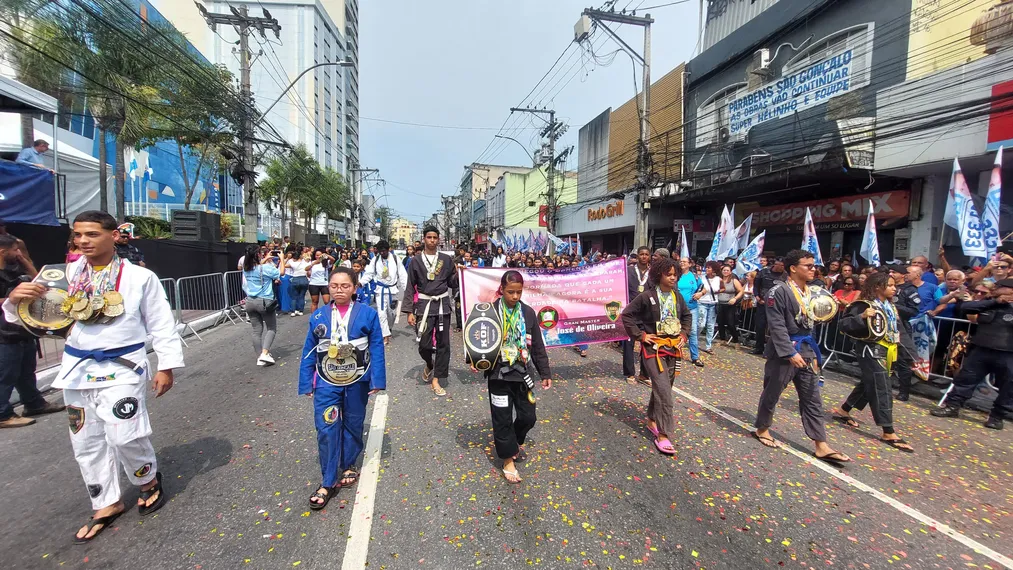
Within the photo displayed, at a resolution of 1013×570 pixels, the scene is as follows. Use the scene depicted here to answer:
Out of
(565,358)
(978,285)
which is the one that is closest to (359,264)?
(565,358)

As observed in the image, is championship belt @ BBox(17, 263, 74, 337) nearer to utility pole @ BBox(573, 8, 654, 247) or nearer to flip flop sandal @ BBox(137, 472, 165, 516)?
flip flop sandal @ BBox(137, 472, 165, 516)

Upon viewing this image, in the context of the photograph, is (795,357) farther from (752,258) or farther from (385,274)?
(385,274)

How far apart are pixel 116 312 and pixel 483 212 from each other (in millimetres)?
70823

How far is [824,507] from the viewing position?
3377 mm

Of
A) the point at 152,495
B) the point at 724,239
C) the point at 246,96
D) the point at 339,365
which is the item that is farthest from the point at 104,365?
the point at 246,96

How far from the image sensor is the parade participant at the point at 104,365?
2869 millimetres

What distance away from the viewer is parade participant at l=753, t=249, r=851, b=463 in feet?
13.8

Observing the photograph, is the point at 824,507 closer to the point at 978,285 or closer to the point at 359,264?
the point at 978,285

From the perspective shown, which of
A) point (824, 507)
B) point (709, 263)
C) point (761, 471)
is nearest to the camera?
point (824, 507)

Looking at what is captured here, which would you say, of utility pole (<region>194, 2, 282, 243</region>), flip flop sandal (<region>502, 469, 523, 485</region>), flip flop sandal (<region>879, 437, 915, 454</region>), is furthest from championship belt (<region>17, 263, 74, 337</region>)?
utility pole (<region>194, 2, 282, 243</region>)

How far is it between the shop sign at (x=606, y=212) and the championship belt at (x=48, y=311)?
76.7ft

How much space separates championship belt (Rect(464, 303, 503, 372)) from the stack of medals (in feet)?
7.55

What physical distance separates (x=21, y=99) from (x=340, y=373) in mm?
8900

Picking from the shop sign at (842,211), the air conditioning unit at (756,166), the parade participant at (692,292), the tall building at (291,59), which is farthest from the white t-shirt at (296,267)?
the tall building at (291,59)
